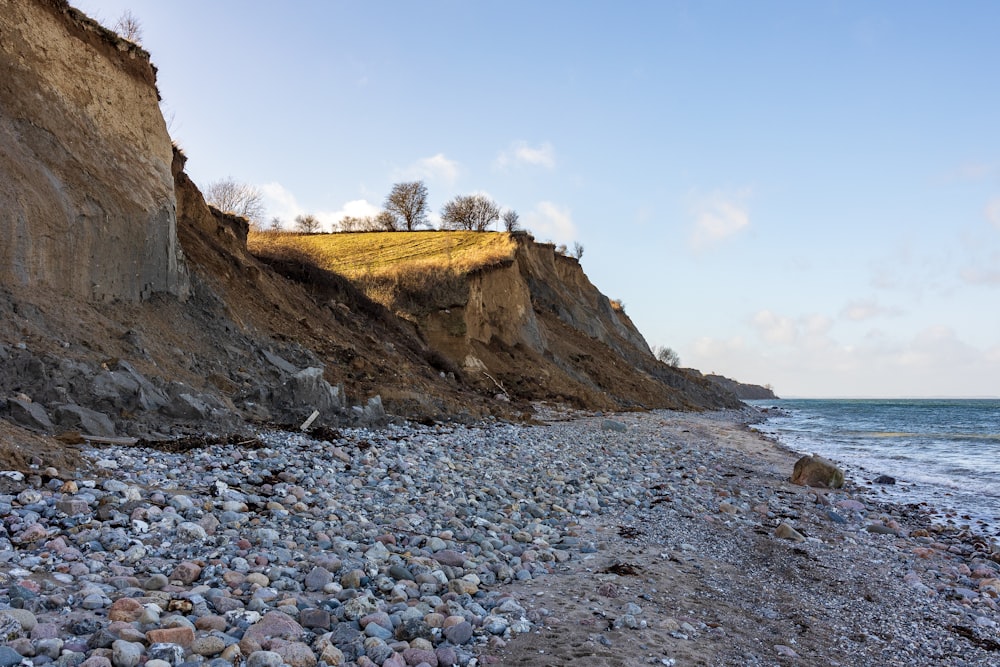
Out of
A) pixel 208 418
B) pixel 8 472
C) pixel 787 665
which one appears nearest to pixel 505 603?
pixel 787 665

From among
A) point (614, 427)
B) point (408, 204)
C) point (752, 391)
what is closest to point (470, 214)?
point (408, 204)

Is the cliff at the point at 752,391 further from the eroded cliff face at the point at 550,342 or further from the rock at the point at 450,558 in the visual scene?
the rock at the point at 450,558

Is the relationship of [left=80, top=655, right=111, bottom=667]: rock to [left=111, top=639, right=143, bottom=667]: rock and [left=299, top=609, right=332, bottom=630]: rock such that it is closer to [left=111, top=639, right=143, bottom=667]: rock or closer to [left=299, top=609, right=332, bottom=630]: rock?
[left=111, top=639, right=143, bottom=667]: rock

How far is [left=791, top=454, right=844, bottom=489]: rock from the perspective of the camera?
1127 centimetres

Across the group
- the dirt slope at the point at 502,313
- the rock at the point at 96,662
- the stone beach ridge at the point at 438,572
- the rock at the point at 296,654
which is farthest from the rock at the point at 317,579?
the dirt slope at the point at 502,313

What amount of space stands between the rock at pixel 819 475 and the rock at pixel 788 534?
472 cm

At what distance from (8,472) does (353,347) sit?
11.2 meters

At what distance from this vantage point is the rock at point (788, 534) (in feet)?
23.1

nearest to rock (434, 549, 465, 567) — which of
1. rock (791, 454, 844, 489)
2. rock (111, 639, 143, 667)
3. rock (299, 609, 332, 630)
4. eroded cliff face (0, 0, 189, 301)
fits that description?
rock (299, 609, 332, 630)

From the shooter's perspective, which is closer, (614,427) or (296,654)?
(296,654)

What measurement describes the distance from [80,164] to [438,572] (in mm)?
10860

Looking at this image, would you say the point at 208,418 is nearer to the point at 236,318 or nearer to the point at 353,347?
the point at 236,318

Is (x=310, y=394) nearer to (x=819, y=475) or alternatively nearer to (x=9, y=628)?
(x=9, y=628)

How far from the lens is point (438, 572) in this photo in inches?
181
